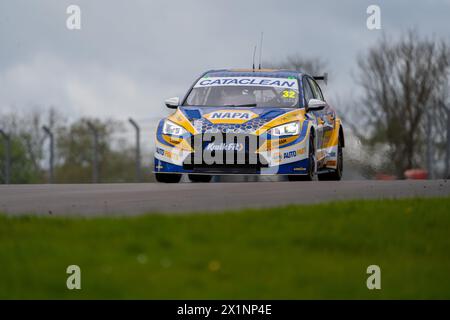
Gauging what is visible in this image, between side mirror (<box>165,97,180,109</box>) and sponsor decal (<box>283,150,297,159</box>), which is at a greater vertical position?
side mirror (<box>165,97,180,109</box>)

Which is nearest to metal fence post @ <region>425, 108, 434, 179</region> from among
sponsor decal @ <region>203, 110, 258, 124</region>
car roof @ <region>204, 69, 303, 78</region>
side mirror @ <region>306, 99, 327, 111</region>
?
car roof @ <region>204, 69, 303, 78</region>

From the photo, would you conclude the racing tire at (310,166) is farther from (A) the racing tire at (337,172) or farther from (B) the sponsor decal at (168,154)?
(A) the racing tire at (337,172)

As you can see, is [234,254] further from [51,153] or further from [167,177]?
[51,153]

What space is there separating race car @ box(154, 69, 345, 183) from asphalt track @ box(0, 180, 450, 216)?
0.57 metres

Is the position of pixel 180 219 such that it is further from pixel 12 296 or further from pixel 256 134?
pixel 256 134

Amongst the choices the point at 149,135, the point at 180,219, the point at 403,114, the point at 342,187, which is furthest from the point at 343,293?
the point at 403,114

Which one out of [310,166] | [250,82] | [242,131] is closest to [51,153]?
[250,82]

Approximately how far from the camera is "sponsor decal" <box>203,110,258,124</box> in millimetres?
16188

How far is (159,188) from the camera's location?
49.8 ft

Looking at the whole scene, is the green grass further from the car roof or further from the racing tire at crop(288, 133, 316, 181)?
the car roof

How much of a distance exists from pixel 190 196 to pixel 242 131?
10.0ft

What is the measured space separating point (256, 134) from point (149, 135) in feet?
31.1

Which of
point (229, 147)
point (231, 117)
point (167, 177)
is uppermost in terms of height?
point (231, 117)

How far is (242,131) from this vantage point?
16.0 meters
